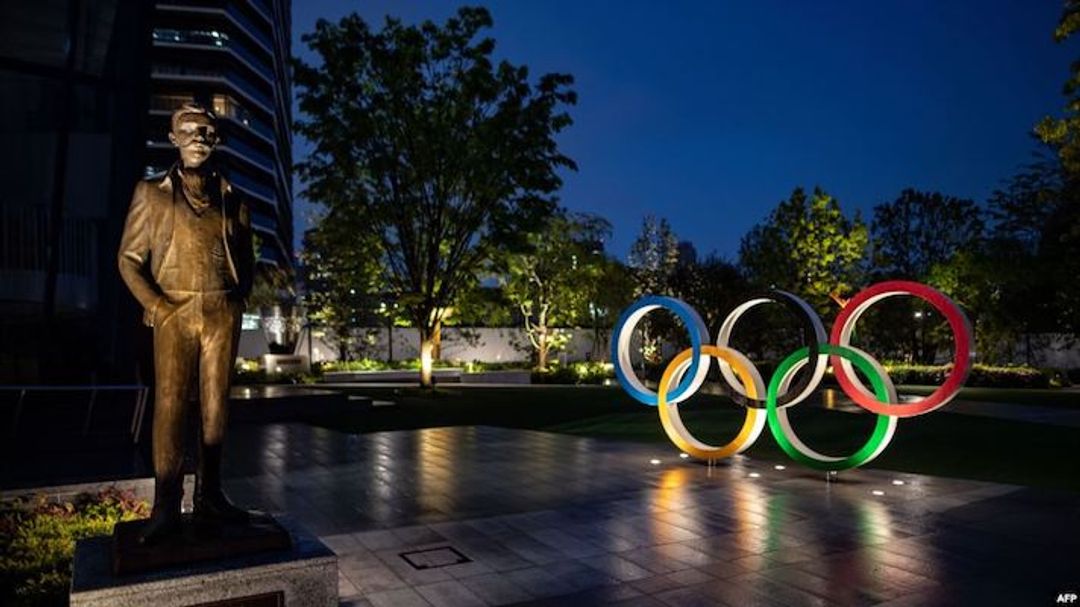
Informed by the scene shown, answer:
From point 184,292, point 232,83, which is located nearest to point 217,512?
point 184,292

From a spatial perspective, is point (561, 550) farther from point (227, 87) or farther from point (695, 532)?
point (227, 87)

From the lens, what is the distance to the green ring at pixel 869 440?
11.1 m

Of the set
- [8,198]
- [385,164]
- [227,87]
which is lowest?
[8,198]

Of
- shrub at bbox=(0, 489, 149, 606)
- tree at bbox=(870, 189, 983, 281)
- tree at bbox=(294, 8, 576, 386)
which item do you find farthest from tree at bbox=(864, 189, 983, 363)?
shrub at bbox=(0, 489, 149, 606)

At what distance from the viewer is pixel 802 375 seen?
1235 centimetres

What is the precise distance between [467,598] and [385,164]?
2085cm

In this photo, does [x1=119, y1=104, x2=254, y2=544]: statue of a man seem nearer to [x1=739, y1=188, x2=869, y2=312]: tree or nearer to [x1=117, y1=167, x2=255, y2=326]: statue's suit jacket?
[x1=117, y1=167, x2=255, y2=326]: statue's suit jacket

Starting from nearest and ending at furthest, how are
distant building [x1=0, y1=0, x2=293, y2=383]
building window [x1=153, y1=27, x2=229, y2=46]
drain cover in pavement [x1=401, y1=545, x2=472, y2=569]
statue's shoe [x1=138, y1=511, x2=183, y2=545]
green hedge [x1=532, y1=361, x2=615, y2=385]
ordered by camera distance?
1. statue's shoe [x1=138, y1=511, x2=183, y2=545]
2. drain cover in pavement [x1=401, y1=545, x2=472, y2=569]
3. distant building [x1=0, y1=0, x2=293, y2=383]
4. green hedge [x1=532, y1=361, x2=615, y2=385]
5. building window [x1=153, y1=27, x2=229, y2=46]

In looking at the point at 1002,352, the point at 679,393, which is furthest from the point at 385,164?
the point at 1002,352

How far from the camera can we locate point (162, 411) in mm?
4742

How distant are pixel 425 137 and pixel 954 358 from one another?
1872 centimetres

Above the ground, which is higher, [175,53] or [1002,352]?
[175,53]

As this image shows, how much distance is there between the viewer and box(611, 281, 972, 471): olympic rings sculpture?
1043 centimetres

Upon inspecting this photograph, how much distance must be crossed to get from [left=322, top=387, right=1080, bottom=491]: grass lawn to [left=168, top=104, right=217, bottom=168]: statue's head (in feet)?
38.9
